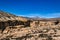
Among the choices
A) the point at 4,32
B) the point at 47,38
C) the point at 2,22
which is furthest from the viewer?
the point at 2,22

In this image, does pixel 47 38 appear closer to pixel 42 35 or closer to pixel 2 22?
pixel 42 35

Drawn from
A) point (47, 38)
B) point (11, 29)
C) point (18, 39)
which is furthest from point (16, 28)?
point (47, 38)

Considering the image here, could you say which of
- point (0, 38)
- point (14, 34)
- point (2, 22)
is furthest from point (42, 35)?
point (2, 22)

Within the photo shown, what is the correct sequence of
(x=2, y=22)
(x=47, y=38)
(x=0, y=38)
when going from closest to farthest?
(x=47, y=38) < (x=0, y=38) < (x=2, y=22)

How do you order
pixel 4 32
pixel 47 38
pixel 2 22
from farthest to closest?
pixel 2 22 < pixel 4 32 < pixel 47 38

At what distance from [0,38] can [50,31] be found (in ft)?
17.3

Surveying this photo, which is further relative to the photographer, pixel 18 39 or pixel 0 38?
pixel 0 38

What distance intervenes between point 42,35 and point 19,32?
2774 mm

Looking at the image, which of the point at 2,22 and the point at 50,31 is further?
the point at 2,22

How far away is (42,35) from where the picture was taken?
48.6 ft

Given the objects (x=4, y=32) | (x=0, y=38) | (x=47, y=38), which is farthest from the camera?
(x=4, y=32)

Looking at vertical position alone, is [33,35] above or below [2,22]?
below

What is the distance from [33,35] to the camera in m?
14.9

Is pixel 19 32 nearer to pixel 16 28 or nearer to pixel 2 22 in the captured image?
pixel 16 28
